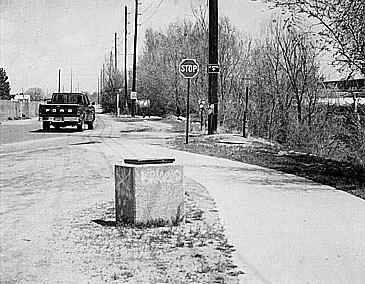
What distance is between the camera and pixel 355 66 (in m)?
15.2

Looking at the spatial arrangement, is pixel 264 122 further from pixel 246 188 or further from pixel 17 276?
pixel 17 276

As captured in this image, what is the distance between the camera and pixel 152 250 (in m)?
7.48

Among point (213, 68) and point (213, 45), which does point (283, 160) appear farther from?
point (213, 45)

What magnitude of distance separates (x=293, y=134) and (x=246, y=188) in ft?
51.6

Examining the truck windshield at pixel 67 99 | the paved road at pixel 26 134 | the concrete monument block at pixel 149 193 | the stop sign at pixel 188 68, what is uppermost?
the stop sign at pixel 188 68

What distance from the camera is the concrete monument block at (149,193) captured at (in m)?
8.66

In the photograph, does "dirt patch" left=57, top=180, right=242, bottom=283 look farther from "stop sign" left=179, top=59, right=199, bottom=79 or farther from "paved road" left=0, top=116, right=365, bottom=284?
"stop sign" left=179, top=59, right=199, bottom=79

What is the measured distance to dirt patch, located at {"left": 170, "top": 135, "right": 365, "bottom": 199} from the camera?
13.9 m

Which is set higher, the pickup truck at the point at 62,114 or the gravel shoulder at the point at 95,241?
the pickup truck at the point at 62,114

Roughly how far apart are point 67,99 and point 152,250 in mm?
30301

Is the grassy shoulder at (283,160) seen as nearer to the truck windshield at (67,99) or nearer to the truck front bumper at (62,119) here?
the truck front bumper at (62,119)

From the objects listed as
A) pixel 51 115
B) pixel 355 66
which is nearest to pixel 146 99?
pixel 51 115

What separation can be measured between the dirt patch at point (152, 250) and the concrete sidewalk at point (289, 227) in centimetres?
26

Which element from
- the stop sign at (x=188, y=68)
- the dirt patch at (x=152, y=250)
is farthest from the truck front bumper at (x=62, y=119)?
the dirt patch at (x=152, y=250)
